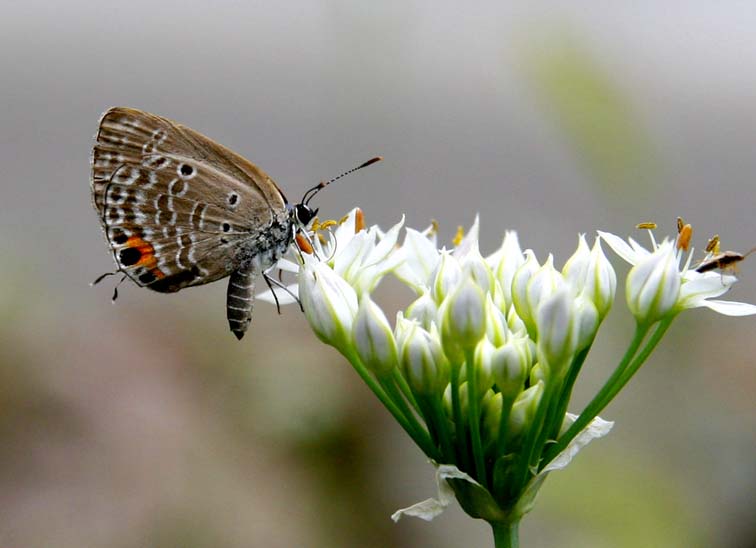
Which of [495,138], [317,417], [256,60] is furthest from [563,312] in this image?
[256,60]

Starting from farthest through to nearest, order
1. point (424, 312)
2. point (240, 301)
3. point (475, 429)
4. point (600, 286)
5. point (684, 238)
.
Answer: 1. point (240, 301)
2. point (684, 238)
3. point (424, 312)
4. point (600, 286)
5. point (475, 429)

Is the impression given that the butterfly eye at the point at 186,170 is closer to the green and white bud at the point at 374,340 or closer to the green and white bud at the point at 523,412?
the green and white bud at the point at 374,340

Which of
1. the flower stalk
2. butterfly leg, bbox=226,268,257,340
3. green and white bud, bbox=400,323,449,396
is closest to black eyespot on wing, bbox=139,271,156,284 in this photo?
butterfly leg, bbox=226,268,257,340

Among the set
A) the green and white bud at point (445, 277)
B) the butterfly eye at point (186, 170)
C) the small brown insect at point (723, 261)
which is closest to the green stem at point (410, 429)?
the green and white bud at point (445, 277)

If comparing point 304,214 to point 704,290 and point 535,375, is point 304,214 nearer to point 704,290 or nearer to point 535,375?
point 535,375

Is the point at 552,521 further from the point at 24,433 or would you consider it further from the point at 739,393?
the point at 24,433

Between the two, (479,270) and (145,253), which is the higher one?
(479,270)

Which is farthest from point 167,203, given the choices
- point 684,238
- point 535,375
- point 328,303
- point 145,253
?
point 684,238
